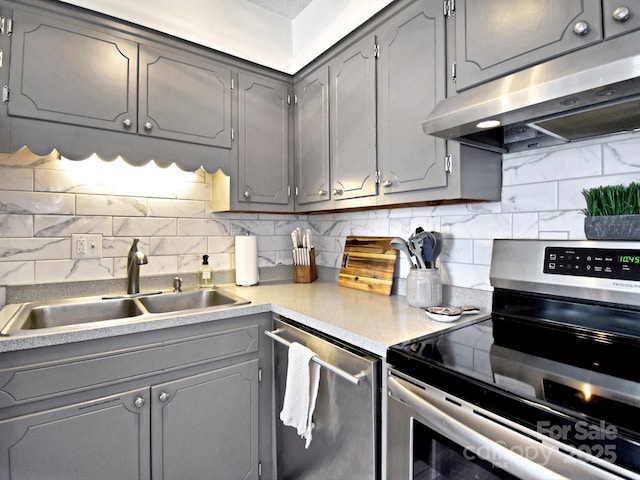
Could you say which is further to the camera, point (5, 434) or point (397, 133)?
point (397, 133)

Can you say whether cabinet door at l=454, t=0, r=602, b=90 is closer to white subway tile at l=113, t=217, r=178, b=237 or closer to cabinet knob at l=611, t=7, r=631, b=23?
cabinet knob at l=611, t=7, r=631, b=23

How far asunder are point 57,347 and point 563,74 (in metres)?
1.74

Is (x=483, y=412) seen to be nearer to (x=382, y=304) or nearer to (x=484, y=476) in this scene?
(x=484, y=476)

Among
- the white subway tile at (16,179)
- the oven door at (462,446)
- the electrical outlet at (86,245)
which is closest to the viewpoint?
the oven door at (462,446)

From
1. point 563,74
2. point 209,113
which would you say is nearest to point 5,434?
point 209,113

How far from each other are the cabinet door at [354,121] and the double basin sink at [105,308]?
790 millimetres

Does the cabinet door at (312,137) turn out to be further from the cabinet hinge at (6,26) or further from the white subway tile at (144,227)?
the cabinet hinge at (6,26)

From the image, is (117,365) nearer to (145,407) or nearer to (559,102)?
(145,407)

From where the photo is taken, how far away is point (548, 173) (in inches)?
50.0

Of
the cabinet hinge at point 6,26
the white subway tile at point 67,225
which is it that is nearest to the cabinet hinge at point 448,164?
the white subway tile at point 67,225

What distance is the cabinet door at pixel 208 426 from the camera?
1.37 metres

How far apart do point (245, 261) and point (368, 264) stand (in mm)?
752

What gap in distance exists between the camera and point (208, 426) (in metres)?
1.47

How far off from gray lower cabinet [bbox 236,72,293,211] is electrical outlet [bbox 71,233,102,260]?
0.72m
